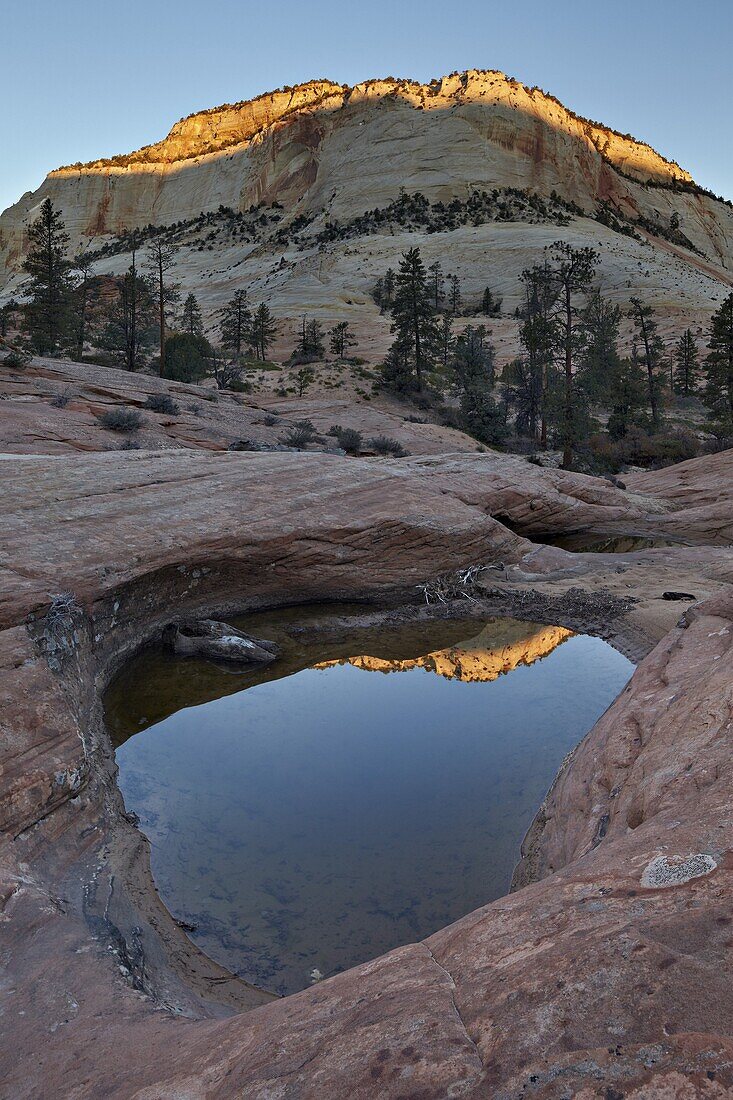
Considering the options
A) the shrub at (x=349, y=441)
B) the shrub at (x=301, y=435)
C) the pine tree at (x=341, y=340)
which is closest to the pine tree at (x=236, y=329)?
the pine tree at (x=341, y=340)

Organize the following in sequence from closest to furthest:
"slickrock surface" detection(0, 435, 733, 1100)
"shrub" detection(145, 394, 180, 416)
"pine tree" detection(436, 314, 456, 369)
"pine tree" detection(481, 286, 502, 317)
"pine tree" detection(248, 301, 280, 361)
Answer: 1. "slickrock surface" detection(0, 435, 733, 1100)
2. "shrub" detection(145, 394, 180, 416)
3. "pine tree" detection(436, 314, 456, 369)
4. "pine tree" detection(248, 301, 280, 361)
5. "pine tree" detection(481, 286, 502, 317)

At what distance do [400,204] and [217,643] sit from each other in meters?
88.1

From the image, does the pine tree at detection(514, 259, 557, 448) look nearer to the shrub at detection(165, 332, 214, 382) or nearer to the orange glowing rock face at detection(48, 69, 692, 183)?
the shrub at detection(165, 332, 214, 382)

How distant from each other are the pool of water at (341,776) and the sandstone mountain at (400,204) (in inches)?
1902

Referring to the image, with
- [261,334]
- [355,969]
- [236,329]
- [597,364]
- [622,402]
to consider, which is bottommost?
[355,969]

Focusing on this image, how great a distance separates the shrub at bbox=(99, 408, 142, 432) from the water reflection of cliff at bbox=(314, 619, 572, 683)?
40.2ft

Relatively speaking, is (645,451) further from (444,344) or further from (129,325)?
(129,325)

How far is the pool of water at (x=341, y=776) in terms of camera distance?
18.1ft

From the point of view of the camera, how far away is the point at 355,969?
3.15 metres

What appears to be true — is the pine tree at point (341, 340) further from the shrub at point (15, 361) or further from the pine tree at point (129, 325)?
the shrub at point (15, 361)

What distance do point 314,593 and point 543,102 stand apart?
111 metres

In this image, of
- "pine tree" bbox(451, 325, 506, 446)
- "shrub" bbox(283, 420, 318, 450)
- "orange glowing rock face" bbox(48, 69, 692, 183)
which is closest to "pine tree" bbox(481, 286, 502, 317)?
"pine tree" bbox(451, 325, 506, 446)

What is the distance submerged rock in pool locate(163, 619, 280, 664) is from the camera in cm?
1078

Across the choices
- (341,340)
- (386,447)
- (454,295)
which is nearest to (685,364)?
(341,340)
